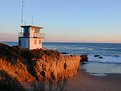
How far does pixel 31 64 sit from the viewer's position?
25.2m

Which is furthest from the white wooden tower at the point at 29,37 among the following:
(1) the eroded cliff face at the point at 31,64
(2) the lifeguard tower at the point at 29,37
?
(1) the eroded cliff face at the point at 31,64

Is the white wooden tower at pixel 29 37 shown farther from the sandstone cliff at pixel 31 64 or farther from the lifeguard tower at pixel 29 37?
the sandstone cliff at pixel 31 64

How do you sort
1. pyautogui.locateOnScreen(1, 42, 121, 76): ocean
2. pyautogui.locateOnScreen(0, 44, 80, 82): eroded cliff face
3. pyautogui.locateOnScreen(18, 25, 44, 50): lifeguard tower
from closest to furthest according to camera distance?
pyautogui.locateOnScreen(0, 44, 80, 82): eroded cliff face
pyautogui.locateOnScreen(18, 25, 44, 50): lifeguard tower
pyautogui.locateOnScreen(1, 42, 121, 76): ocean

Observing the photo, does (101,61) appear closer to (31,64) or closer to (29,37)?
(29,37)

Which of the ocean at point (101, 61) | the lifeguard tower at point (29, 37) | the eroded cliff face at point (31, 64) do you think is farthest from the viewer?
the ocean at point (101, 61)

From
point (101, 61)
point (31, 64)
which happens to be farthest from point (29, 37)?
point (101, 61)

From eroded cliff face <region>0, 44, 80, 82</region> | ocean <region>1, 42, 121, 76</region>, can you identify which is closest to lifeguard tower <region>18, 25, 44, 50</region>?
eroded cliff face <region>0, 44, 80, 82</region>

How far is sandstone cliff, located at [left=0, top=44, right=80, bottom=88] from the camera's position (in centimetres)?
2381

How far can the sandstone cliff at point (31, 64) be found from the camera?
2381 cm

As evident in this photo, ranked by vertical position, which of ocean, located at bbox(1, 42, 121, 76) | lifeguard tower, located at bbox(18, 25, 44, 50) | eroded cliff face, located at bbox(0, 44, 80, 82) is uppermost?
lifeguard tower, located at bbox(18, 25, 44, 50)

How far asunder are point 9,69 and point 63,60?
6032 mm

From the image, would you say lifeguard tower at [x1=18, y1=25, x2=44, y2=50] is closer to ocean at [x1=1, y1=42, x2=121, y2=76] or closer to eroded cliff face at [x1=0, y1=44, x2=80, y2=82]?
eroded cliff face at [x1=0, y1=44, x2=80, y2=82]

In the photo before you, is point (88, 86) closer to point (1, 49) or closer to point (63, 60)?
point (63, 60)

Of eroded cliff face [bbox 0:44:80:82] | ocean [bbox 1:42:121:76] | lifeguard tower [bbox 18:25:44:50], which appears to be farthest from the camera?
ocean [bbox 1:42:121:76]
